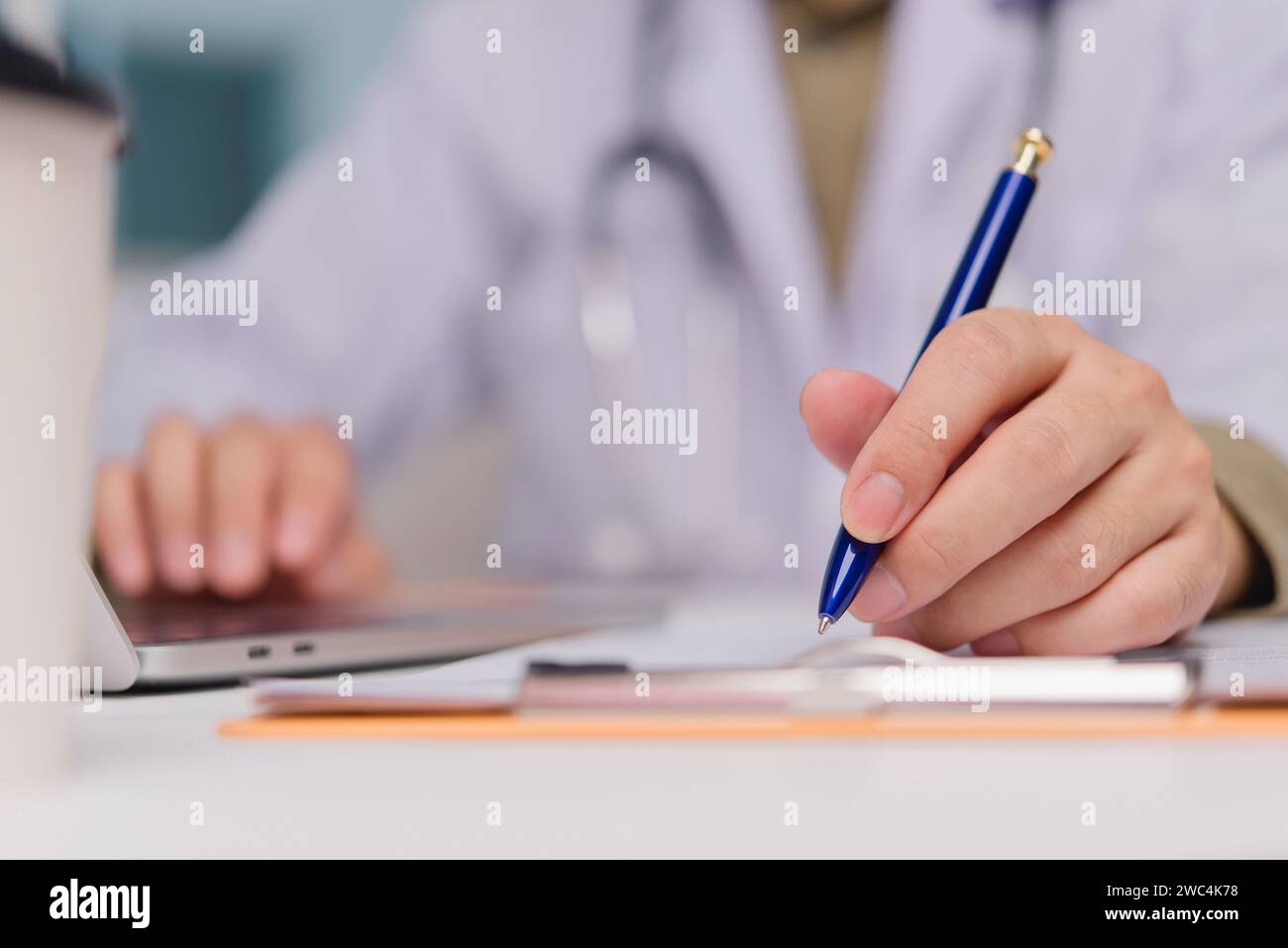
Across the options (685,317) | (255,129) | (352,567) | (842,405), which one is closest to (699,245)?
(685,317)

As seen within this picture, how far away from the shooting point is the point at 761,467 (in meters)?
1.04

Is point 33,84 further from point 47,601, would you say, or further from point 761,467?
point 761,467

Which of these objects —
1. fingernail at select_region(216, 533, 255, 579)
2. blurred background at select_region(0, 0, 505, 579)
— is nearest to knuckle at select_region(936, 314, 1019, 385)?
fingernail at select_region(216, 533, 255, 579)

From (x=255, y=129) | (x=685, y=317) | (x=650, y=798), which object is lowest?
(x=650, y=798)

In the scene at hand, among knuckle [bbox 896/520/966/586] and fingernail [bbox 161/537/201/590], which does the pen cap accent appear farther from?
fingernail [bbox 161/537/201/590]

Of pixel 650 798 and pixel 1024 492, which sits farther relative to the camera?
pixel 1024 492

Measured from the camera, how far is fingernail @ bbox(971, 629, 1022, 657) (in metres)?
0.36

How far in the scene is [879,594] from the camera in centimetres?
32

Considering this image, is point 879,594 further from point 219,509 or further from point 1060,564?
point 219,509

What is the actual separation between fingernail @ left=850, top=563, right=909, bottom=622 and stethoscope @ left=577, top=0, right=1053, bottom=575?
673 mm

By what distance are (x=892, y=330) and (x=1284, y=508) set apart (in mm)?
500

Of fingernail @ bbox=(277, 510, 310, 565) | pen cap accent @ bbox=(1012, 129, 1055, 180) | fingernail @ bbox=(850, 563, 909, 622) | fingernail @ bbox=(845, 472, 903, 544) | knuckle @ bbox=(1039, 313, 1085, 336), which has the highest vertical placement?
pen cap accent @ bbox=(1012, 129, 1055, 180)

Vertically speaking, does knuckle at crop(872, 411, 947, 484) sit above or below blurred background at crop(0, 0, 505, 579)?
below

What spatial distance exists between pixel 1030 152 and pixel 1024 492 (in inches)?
4.5
